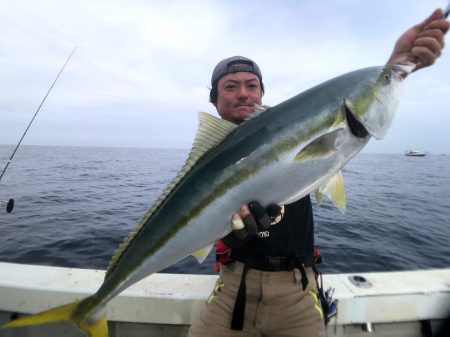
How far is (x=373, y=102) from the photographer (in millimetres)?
2512

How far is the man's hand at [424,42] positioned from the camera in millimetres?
2740

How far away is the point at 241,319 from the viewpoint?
133 inches

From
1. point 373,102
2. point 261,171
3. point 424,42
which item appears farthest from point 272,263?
point 424,42

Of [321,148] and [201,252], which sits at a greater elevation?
[321,148]

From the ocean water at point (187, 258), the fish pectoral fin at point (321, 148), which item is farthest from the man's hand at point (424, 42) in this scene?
the ocean water at point (187, 258)

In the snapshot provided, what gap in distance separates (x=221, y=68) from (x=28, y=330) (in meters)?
4.87

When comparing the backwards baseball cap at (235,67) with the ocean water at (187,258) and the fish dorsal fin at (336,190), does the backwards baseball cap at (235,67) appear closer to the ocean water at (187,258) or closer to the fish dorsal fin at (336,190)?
the fish dorsal fin at (336,190)

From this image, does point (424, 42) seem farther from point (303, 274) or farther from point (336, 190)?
point (303, 274)

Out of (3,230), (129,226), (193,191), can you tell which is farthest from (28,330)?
(3,230)

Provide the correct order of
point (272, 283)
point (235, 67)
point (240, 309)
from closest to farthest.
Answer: point (240, 309)
point (272, 283)
point (235, 67)

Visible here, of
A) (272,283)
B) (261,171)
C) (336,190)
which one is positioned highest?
(261,171)

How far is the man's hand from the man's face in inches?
74.9

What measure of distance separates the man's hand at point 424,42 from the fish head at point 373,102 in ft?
1.68

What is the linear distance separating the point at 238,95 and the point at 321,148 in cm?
224
